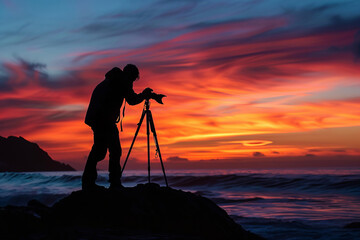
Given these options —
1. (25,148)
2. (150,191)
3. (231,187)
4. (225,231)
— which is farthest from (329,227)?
(25,148)

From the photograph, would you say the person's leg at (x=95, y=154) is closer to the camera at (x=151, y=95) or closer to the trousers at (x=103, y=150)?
the trousers at (x=103, y=150)

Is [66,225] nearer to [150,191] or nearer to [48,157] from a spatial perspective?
[150,191]

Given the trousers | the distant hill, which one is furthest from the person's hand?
the distant hill

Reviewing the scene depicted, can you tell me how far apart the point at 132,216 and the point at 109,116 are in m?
1.62

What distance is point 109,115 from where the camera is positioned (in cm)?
583

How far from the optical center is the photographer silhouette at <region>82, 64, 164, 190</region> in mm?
5770

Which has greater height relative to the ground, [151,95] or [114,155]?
[151,95]

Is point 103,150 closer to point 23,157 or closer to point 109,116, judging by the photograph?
point 109,116

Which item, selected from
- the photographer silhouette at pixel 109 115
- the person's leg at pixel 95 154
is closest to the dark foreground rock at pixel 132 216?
the person's leg at pixel 95 154

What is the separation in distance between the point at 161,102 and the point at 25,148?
468 ft

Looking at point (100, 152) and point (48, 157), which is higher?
point (48, 157)

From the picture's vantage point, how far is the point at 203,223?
5.32m

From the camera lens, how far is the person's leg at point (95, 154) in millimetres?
5766

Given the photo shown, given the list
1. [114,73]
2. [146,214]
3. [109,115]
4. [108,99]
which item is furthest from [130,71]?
[146,214]
